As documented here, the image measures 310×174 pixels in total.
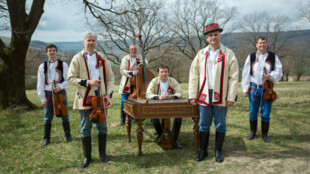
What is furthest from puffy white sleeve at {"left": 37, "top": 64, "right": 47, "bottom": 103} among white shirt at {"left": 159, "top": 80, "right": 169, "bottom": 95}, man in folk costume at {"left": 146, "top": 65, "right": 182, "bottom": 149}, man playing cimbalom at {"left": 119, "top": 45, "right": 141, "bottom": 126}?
white shirt at {"left": 159, "top": 80, "right": 169, "bottom": 95}

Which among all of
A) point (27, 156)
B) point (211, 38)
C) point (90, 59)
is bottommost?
point (27, 156)

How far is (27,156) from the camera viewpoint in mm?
4320

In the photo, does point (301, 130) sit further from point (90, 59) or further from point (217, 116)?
point (90, 59)

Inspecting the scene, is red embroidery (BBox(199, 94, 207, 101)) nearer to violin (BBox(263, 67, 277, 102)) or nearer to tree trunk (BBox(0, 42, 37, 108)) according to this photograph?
violin (BBox(263, 67, 277, 102))

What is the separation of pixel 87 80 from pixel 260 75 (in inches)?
141

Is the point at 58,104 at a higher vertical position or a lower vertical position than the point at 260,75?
lower

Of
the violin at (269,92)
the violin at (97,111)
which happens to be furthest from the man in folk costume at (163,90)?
the violin at (269,92)

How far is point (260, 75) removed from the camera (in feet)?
15.8

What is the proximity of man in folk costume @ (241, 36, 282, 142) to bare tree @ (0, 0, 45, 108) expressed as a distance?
8.21 m

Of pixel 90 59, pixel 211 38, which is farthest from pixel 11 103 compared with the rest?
pixel 211 38

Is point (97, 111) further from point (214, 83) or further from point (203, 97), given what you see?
point (214, 83)

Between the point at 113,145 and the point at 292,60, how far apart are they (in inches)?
1844

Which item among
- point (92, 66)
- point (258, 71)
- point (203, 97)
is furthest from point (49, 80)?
point (258, 71)

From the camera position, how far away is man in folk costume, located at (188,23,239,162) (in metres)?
3.69
